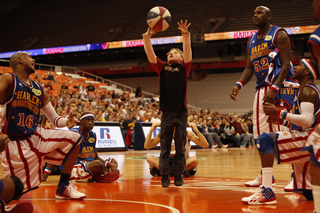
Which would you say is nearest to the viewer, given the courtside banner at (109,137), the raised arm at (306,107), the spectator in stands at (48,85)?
the raised arm at (306,107)

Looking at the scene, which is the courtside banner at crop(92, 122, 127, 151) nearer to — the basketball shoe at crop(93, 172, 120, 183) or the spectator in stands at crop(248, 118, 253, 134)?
the basketball shoe at crop(93, 172, 120, 183)

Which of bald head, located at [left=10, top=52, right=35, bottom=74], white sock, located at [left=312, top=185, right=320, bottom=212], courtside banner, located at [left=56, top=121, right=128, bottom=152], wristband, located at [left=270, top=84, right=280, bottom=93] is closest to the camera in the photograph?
white sock, located at [left=312, top=185, right=320, bottom=212]

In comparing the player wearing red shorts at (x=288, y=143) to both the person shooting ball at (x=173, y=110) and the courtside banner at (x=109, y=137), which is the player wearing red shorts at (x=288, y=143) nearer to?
the person shooting ball at (x=173, y=110)

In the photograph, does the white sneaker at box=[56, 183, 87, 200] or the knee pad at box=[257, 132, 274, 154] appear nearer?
the knee pad at box=[257, 132, 274, 154]

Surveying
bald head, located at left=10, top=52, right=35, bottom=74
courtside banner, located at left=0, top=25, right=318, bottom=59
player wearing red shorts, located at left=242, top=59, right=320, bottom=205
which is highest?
courtside banner, located at left=0, top=25, right=318, bottom=59

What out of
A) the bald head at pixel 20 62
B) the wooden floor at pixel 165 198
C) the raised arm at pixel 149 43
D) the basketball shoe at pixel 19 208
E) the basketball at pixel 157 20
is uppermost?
the basketball at pixel 157 20

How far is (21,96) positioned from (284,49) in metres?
3.22

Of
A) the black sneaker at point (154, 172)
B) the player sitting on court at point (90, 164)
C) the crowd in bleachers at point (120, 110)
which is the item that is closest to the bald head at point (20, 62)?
the player sitting on court at point (90, 164)

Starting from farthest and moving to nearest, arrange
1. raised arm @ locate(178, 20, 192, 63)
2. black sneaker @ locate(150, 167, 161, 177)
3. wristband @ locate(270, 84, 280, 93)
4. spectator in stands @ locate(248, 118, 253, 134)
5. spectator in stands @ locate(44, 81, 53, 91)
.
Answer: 1. spectator in stands @ locate(44, 81, 53, 91)
2. spectator in stands @ locate(248, 118, 253, 134)
3. black sneaker @ locate(150, 167, 161, 177)
4. raised arm @ locate(178, 20, 192, 63)
5. wristband @ locate(270, 84, 280, 93)

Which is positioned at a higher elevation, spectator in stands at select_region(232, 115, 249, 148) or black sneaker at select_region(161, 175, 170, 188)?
spectator in stands at select_region(232, 115, 249, 148)

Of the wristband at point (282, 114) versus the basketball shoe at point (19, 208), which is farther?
the wristband at point (282, 114)

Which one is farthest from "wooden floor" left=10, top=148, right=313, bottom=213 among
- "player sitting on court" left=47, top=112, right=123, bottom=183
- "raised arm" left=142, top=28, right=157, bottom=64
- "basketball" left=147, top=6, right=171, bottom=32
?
"basketball" left=147, top=6, right=171, bottom=32

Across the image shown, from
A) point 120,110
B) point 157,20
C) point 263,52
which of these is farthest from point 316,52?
point 120,110

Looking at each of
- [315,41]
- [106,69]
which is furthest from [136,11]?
[315,41]
